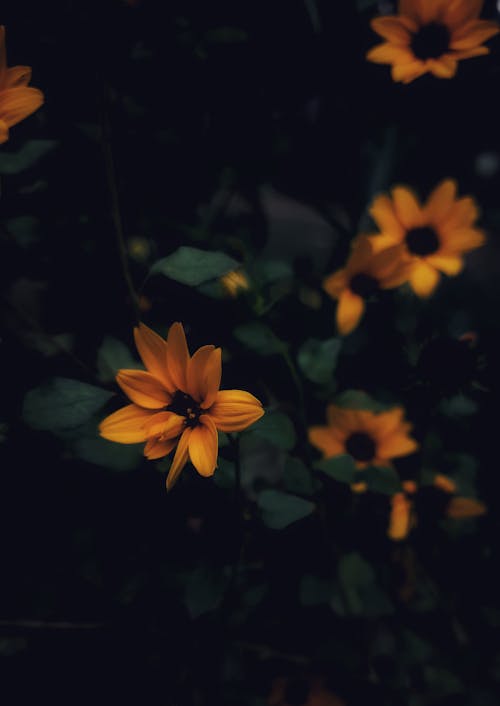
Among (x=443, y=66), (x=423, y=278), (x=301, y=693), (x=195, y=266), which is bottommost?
(x=301, y=693)

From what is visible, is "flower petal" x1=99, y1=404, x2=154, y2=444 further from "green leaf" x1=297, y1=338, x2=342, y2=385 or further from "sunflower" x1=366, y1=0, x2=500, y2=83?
"sunflower" x1=366, y1=0, x2=500, y2=83

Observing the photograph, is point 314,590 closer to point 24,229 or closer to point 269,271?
point 269,271

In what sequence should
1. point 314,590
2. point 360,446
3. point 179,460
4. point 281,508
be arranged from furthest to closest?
point 360,446, point 314,590, point 281,508, point 179,460

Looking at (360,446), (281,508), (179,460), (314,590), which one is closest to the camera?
(179,460)

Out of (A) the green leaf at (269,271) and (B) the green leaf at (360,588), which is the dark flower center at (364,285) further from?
(B) the green leaf at (360,588)

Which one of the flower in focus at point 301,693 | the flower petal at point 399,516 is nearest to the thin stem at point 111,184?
the flower petal at point 399,516

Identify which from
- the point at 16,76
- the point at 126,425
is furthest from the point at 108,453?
the point at 16,76

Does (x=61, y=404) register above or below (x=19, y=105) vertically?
below
